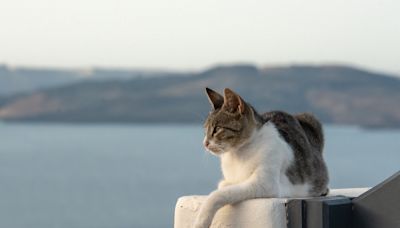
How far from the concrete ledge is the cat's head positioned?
0.27 metres

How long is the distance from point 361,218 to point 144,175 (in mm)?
73993

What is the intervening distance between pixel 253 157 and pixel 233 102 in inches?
9.7

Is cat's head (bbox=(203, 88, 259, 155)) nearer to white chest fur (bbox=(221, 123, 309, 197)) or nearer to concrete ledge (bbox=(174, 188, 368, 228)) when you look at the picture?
white chest fur (bbox=(221, 123, 309, 197))

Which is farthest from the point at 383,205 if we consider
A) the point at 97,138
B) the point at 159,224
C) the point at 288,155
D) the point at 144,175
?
the point at 97,138

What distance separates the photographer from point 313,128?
15.3 ft

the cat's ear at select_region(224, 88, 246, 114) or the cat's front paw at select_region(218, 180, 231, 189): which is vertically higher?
the cat's ear at select_region(224, 88, 246, 114)

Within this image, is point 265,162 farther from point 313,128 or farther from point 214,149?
point 313,128

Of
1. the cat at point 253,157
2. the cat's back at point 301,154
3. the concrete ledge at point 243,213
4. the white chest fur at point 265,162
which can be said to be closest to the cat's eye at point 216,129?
the cat at point 253,157

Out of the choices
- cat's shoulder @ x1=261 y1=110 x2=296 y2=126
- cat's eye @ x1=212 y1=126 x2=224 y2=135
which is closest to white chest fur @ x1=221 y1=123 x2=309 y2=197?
cat's eye @ x1=212 y1=126 x2=224 y2=135

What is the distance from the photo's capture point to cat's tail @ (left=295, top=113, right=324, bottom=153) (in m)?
4.60

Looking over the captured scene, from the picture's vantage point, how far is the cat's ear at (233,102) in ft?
12.5

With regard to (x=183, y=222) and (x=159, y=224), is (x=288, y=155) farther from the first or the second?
(x=159, y=224)

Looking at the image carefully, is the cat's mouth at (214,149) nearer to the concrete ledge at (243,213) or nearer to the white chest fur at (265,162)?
the white chest fur at (265,162)

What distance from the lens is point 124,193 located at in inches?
2489
